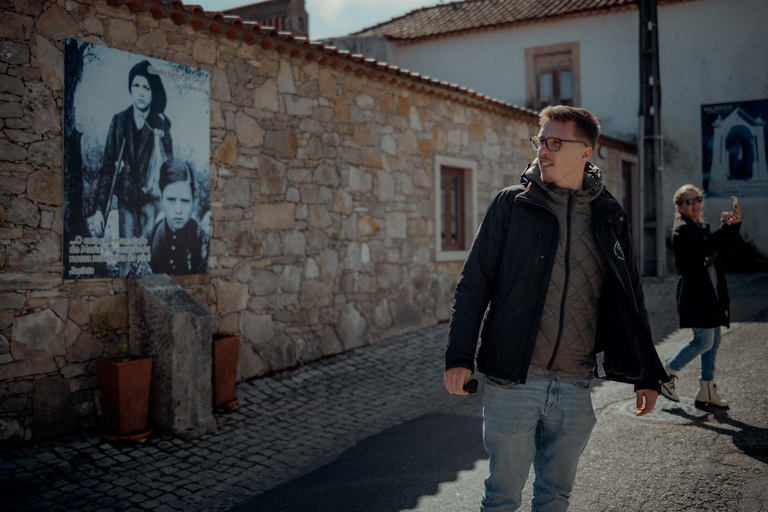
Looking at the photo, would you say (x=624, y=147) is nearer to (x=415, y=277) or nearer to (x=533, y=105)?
(x=533, y=105)

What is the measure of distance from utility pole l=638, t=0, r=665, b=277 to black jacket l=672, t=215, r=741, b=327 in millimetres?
8212

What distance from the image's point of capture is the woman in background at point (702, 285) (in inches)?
186

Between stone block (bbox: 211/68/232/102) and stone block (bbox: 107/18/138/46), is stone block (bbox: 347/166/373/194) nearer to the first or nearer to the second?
stone block (bbox: 211/68/232/102)

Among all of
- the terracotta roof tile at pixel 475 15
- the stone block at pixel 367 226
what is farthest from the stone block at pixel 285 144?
the terracotta roof tile at pixel 475 15

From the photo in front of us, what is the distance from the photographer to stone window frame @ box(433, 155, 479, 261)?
8.98 meters

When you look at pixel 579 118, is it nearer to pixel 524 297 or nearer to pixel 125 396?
pixel 524 297

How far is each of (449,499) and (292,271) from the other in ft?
12.3

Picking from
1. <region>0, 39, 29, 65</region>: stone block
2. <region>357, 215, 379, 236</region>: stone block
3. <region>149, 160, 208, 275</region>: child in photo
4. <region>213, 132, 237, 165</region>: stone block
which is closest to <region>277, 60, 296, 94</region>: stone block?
<region>213, 132, 237, 165</region>: stone block

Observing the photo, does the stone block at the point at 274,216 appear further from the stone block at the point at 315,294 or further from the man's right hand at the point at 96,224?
the man's right hand at the point at 96,224

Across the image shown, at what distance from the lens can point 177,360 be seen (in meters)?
4.77

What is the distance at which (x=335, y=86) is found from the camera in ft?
24.2

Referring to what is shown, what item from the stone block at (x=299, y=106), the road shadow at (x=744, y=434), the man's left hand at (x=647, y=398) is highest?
the stone block at (x=299, y=106)

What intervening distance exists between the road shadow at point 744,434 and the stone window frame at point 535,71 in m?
12.7

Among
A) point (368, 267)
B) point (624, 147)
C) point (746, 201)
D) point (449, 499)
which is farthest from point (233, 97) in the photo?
point (746, 201)
